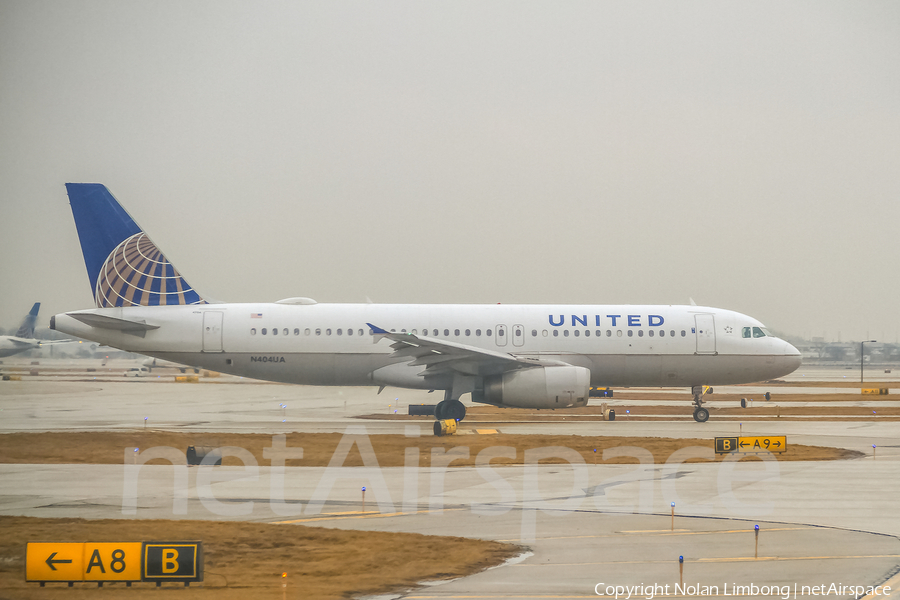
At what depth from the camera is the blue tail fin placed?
2988 cm

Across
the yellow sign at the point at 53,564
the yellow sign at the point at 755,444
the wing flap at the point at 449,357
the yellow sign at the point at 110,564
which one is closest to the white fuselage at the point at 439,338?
the wing flap at the point at 449,357

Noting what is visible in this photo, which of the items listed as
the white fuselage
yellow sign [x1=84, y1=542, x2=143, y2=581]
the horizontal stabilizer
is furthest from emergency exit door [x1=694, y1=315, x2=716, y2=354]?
yellow sign [x1=84, y1=542, x2=143, y2=581]

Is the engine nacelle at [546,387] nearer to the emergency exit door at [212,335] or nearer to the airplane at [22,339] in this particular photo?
the emergency exit door at [212,335]

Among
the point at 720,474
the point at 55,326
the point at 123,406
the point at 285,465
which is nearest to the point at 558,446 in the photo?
the point at 720,474

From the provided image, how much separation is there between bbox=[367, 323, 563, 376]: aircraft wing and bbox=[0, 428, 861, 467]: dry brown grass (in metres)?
3.16

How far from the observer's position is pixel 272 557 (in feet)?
34.3

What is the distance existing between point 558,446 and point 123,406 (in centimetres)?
2263

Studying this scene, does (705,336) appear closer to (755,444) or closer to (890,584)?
(755,444)

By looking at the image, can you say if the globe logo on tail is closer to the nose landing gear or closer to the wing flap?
the wing flap

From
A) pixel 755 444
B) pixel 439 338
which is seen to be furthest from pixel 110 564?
pixel 439 338

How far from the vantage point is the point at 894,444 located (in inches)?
912

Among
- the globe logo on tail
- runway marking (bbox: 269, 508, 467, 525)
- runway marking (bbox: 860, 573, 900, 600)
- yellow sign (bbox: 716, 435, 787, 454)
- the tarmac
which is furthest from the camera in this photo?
the globe logo on tail

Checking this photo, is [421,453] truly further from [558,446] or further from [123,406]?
[123,406]

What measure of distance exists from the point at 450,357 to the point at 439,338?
7.58 feet
